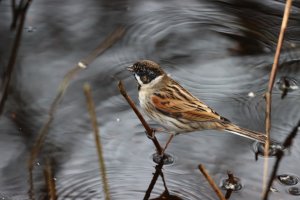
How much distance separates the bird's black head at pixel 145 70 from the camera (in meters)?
5.54

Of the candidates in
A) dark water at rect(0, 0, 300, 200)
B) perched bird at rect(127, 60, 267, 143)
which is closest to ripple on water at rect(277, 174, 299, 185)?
dark water at rect(0, 0, 300, 200)

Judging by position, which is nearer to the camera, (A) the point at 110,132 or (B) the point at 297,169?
(B) the point at 297,169

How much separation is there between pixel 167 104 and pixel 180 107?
114 millimetres

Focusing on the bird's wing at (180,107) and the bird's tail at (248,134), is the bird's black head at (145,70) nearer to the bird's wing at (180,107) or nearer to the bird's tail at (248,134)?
the bird's wing at (180,107)

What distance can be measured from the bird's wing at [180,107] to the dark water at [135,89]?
0.35 meters

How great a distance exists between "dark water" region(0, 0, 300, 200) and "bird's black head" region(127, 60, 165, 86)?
596 mm

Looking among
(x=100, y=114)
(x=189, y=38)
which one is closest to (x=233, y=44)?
(x=189, y=38)

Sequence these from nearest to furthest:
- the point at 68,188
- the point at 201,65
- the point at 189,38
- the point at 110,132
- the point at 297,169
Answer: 1. the point at 68,188
2. the point at 297,169
3. the point at 110,132
4. the point at 201,65
5. the point at 189,38

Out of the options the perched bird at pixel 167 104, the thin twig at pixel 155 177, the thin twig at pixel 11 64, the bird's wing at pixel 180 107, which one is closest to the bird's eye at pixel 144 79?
the perched bird at pixel 167 104

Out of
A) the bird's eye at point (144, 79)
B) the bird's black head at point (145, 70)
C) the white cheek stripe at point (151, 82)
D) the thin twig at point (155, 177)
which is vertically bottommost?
the thin twig at point (155, 177)

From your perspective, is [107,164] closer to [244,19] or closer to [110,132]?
[110,132]

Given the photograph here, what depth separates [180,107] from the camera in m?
5.64

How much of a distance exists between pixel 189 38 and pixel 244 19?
0.84 m

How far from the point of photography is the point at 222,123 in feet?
17.8
